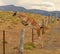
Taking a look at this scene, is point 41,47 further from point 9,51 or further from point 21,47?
point 21,47

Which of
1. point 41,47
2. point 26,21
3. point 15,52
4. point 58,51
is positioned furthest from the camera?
point 26,21

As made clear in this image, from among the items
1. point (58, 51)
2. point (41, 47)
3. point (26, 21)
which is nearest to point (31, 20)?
point (26, 21)

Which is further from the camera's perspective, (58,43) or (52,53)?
(58,43)

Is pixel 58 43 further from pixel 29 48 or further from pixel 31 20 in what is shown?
pixel 29 48

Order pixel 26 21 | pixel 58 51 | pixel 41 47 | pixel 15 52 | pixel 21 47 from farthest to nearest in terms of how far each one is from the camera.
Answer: pixel 26 21, pixel 41 47, pixel 58 51, pixel 15 52, pixel 21 47

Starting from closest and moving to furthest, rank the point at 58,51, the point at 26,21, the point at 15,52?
the point at 15,52 < the point at 58,51 < the point at 26,21

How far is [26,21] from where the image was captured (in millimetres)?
20672

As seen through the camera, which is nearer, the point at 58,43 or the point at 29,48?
the point at 29,48

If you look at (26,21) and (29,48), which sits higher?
(26,21)

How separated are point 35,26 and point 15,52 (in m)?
4.40

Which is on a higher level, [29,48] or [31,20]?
[31,20]

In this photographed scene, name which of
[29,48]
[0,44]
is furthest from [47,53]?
[0,44]

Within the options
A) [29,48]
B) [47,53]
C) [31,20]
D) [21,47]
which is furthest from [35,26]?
[21,47]

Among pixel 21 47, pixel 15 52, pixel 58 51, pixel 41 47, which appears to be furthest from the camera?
pixel 41 47
